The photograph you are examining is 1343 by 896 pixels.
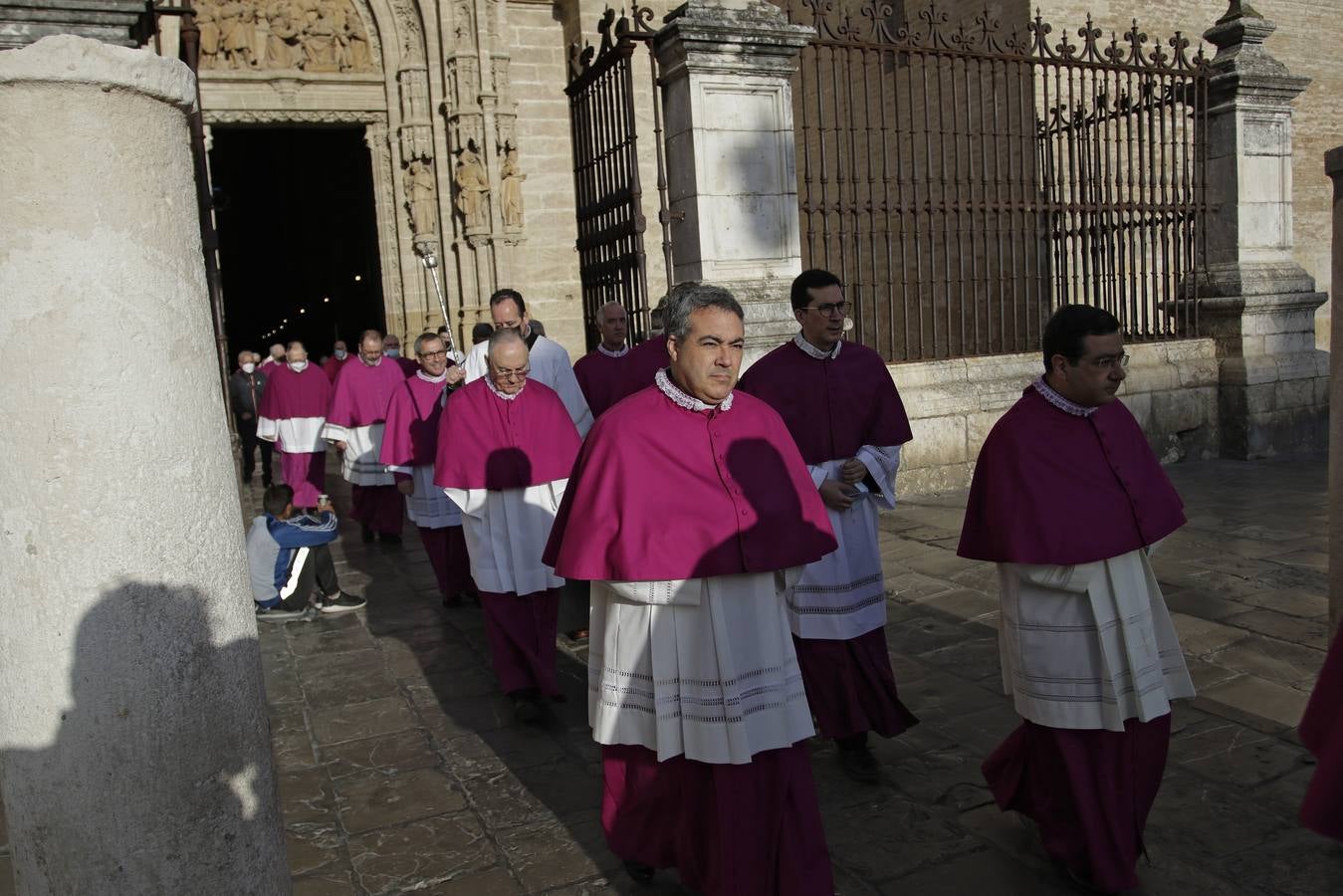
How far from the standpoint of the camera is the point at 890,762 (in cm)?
436

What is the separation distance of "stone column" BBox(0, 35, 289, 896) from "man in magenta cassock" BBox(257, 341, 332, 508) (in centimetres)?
906

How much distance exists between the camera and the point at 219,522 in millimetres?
2215

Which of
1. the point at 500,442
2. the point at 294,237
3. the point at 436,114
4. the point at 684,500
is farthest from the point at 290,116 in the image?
the point at 294,237

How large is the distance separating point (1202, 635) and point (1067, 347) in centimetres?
294

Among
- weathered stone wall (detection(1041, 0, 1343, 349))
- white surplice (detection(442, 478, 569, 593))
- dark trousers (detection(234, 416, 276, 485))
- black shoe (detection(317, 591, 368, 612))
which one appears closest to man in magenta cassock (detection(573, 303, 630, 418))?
white surplice (detection(442, 478, 569, 593))

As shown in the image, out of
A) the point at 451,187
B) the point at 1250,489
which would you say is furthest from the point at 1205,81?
the point at 451,187

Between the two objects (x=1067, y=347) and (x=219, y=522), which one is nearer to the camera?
(x=219, y=522)

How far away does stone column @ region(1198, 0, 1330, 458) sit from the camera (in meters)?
11.0

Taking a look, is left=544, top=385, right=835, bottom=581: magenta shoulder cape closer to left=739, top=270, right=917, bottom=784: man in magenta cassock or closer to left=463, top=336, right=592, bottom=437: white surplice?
left=739, top=270, right=917, bottom=784: man in magenta cassock

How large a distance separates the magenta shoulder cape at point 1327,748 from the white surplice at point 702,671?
1565mm

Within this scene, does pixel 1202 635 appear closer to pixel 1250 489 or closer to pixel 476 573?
pixel 476 573

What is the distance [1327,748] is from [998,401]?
8.46 m

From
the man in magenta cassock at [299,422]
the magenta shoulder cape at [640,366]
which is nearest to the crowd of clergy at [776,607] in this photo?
the magenta shoulder cape at [640,366]

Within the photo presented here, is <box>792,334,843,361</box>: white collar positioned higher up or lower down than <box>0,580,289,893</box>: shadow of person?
higher up
